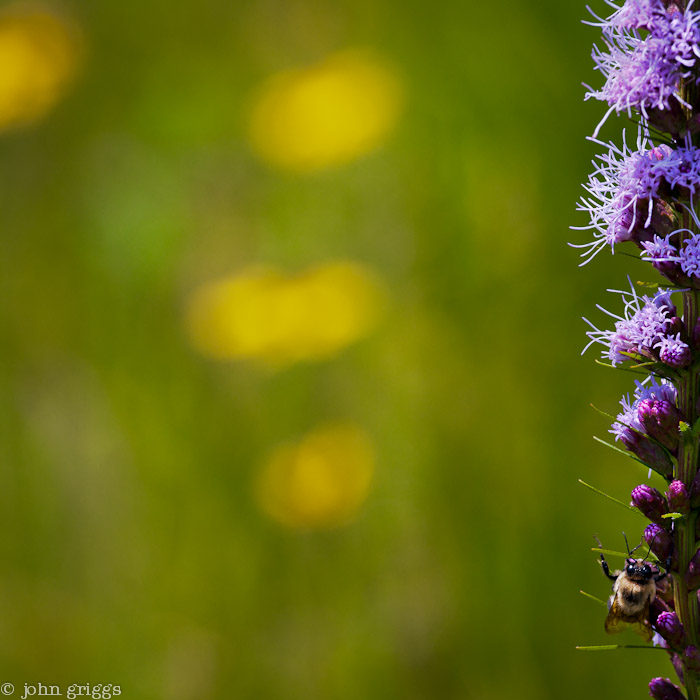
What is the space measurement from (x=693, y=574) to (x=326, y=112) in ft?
11.4

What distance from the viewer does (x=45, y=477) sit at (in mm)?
3336

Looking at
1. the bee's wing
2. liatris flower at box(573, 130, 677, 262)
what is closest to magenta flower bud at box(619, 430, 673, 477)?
the bee's wing

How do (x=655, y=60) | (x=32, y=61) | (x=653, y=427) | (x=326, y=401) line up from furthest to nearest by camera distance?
(x=32, y=61), (x=326, y=401), (x=653, y=427), (x=655, y=60)

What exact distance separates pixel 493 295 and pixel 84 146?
7.01 ft

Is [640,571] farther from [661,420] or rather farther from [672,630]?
[661,420]

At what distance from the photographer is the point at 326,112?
14.3 feet

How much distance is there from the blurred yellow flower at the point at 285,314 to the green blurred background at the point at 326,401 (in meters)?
0.08

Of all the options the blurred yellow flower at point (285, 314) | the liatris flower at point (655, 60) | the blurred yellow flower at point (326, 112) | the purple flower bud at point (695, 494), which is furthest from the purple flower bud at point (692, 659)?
the blurred yellow flower at point (326, 112)

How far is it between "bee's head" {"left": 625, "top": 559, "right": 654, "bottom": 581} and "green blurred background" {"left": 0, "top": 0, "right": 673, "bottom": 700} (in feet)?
4.50

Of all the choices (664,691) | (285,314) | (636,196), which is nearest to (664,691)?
(664,691)

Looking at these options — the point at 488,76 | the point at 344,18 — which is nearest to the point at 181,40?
the point at 344,18

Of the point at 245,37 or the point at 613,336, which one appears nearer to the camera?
the point at 613,336

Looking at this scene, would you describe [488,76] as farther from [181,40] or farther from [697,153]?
[697,153]

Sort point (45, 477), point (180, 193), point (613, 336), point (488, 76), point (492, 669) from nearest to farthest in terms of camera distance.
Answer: point (613, 336)
point (492, 669)
point (45, 477)
point (488, 76)
point (180, 193)
